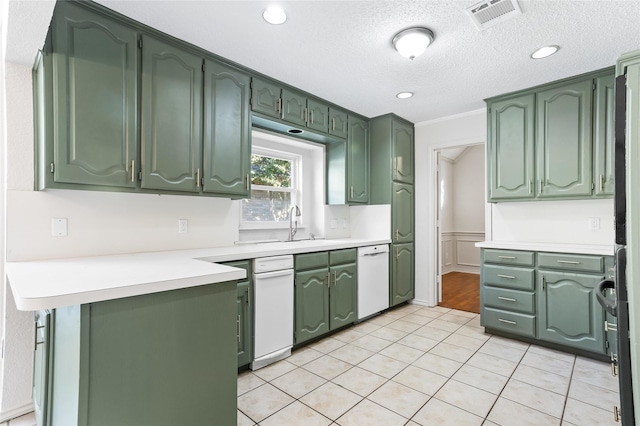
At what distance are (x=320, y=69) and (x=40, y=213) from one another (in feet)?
7.23

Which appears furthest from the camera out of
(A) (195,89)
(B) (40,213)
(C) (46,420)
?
(A) (195,89)

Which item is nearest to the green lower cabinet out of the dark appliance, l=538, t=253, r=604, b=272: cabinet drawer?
the dark appliance

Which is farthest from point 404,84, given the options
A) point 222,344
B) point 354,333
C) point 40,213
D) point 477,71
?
point 40,213

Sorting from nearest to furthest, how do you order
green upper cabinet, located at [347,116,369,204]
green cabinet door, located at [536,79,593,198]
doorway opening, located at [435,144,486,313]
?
1. green cabinet door, located at [536,79,593,198]
2. green upper cabinet, located at [347,116,369,204]
3. doorway opening, located at [435,144,486,313]

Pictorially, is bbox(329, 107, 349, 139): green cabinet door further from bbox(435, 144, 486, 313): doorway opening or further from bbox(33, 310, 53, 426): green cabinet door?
bbox(435, 144, 486, 313): doorway opening

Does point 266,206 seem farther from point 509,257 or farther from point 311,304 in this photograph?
point 509,257

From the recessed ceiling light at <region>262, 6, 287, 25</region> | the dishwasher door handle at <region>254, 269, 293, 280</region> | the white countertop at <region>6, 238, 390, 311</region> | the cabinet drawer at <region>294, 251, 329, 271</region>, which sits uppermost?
the recessed ceiling light at <region>262, 6, 287, 25</region>

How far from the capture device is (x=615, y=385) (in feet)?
6.98

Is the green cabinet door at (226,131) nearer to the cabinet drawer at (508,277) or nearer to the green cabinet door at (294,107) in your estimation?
the green cabinet door at (294,107)

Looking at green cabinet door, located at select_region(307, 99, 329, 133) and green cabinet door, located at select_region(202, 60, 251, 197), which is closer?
green cabinet door, located at select_region(202, 60, 251, 197)

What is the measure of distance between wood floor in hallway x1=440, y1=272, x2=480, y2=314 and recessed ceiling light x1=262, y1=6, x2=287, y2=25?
3713 millimetres

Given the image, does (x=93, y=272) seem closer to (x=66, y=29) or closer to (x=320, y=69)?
(x=66, y=29)

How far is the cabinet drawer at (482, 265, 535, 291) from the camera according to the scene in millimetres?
2840

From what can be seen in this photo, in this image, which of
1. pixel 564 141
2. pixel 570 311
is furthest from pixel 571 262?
pixel 564 141
